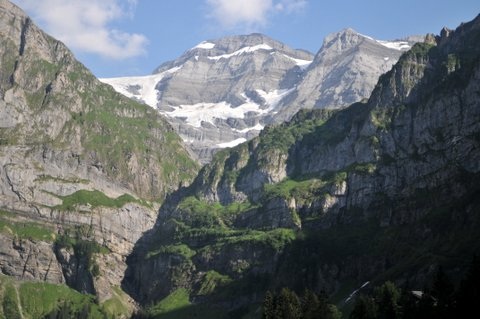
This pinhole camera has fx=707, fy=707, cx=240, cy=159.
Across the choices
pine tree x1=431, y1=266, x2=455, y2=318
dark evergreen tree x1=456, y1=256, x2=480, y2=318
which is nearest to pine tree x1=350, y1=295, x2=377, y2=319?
pine tree x1=431, y1=266, x2=455, y2=318

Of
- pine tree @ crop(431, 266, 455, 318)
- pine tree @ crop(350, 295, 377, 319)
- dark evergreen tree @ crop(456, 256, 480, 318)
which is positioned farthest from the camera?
pine tree @ crop(350, 295, 377, 319)

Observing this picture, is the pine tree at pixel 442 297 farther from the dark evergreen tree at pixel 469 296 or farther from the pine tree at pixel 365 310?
the pine tree at pixel 365 310

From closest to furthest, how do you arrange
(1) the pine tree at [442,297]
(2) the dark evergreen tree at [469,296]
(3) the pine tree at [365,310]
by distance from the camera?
(2) the dark evergreen tree at [469,296]
(1) the pine tree at [442,297]
(3) the pine tree at [365,310]

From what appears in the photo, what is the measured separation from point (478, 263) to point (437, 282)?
58.8 feet

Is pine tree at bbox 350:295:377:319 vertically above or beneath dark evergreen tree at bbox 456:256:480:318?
beneath

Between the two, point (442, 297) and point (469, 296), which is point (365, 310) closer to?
point (442, 297)

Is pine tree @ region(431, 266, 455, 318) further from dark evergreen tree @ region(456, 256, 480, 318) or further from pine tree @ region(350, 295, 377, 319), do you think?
pine tree @ region(350, 295, 377, 319)

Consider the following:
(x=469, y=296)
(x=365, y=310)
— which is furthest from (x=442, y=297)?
(x=365, y=310)

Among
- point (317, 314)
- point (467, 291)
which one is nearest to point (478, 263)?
point (467, 291)

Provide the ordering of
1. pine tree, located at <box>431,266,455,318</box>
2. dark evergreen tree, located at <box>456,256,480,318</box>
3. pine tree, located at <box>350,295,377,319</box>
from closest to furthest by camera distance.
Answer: dark evergreen tree, located at <box>456,256,480,318</box> < pine tree, located at <box>431,266,455,318</box> < pine tree, located at <box>350,295,377,319</box>

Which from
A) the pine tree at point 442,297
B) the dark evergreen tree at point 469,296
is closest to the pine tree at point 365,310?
the pine tree at point 442,297

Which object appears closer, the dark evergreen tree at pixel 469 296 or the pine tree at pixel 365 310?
the dark evergreen tree at pixel 469 296

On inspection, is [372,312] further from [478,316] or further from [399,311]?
[478,316]

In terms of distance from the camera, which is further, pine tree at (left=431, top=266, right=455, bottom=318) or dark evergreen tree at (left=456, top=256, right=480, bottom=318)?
pine tree at (left=431, top=266, right=455, bottom=318)
